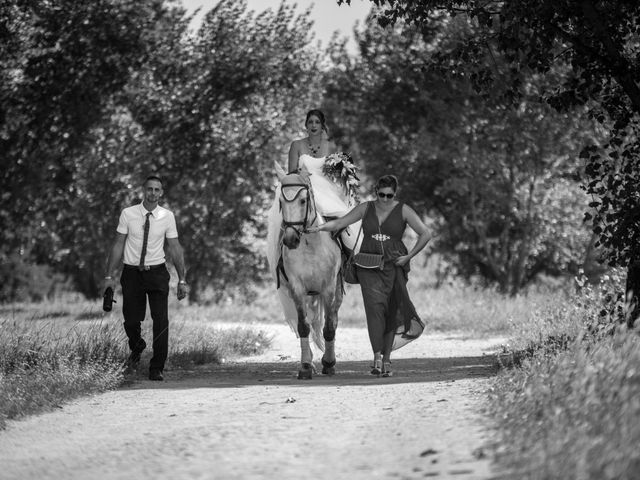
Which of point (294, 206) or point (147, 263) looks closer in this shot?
point (294, 206)

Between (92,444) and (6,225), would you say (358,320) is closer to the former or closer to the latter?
(6,225)

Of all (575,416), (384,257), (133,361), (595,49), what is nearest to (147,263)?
(133,361)

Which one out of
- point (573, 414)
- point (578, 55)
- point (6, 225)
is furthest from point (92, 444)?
point (6, 225)

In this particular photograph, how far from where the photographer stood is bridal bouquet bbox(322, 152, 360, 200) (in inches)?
510

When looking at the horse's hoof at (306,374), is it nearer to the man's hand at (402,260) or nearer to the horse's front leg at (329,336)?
the horse's front leg at (329,336)

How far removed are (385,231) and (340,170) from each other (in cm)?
125

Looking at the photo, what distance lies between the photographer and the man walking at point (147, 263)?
477 inches

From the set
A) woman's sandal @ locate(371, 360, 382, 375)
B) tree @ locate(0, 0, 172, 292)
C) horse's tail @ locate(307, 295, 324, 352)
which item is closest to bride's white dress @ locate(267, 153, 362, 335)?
horse's tail @ locate(307, 295, 324, 352)

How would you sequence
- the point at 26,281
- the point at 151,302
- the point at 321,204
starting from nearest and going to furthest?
the point at 151,302 < the point at 321,204 < the point at 26,281

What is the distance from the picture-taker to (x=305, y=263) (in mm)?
12305

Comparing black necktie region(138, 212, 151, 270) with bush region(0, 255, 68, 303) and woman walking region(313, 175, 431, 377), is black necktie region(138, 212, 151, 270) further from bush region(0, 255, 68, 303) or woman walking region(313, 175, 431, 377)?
bush region(0, 255, 68, 303)

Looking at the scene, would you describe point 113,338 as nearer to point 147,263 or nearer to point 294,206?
point 147,263

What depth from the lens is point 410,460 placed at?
643 cm

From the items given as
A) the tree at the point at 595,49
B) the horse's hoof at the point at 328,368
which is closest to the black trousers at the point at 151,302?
the horse's hoof at the point at 328,368
